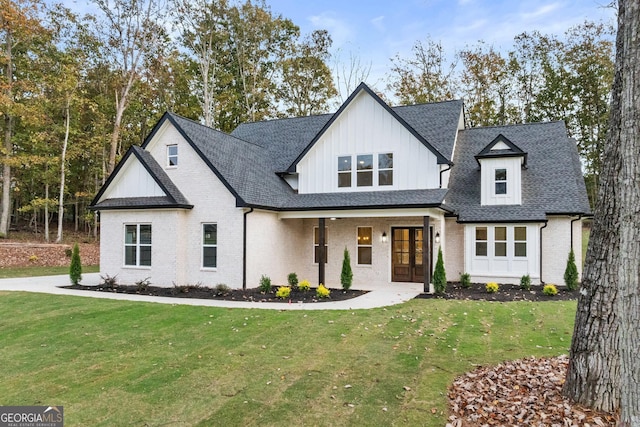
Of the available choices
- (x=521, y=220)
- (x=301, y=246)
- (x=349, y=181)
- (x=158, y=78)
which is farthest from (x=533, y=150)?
(x=158, y=78)

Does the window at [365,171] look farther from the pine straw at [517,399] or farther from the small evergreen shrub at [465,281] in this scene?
the pine straw at [517,399]

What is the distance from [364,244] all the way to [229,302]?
629 cm

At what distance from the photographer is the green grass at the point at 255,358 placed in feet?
16.2

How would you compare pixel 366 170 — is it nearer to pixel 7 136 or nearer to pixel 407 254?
pixel 407 254

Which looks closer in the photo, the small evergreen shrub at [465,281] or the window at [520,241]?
the small evergreen shrub at [465,281]

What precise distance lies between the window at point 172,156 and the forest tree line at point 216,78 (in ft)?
43.5

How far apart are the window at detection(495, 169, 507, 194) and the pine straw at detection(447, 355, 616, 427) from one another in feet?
34.7

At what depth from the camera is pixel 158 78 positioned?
31531mm

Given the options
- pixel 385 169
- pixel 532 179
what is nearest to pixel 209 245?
pixel 385 169

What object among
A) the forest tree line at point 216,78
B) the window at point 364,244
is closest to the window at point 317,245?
the window at point 364,244

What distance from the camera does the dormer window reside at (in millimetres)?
15719

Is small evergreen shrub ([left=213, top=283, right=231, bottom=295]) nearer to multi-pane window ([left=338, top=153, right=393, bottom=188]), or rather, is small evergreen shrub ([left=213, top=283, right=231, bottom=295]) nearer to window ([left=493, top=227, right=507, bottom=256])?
multi-pane window ([left=338, top=153, right=393, bottom=188])

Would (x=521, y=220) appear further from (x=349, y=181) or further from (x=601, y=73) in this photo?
(x=601, y=73)

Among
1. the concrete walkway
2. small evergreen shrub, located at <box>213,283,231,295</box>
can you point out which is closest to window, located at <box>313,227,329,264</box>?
the concrete walkway
